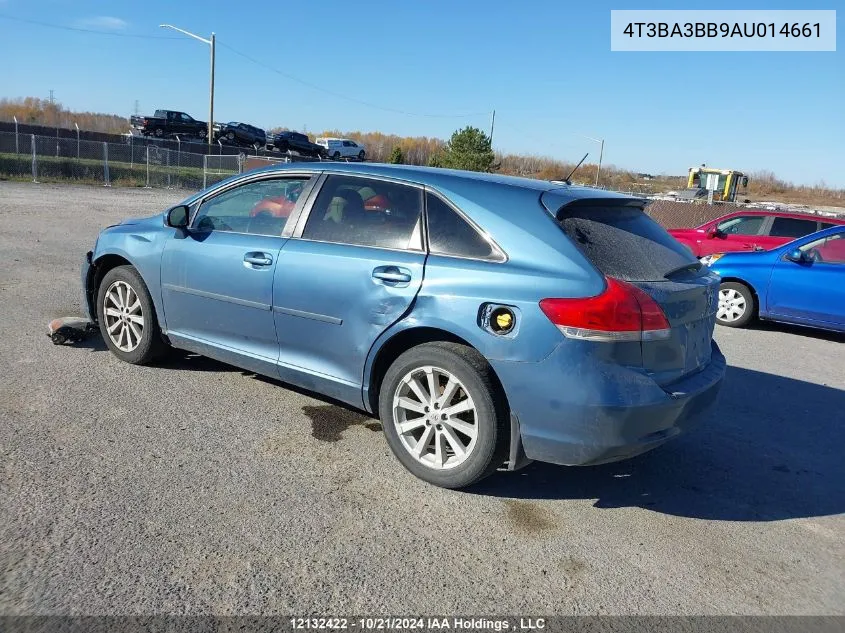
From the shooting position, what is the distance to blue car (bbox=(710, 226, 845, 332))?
28.4 ft

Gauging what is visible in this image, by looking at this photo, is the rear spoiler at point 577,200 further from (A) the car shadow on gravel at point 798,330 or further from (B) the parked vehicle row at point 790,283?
(A) the car shadow on gravel at point 798,330

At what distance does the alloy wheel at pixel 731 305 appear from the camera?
9.45 m

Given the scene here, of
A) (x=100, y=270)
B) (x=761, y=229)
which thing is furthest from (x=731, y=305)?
(x=100, y=270)

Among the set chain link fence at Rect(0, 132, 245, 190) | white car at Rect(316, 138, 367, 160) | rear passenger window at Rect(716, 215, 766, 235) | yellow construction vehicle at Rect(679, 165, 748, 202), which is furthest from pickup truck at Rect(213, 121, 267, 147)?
rear passenger window at Rect(716, 215, 766, 235)

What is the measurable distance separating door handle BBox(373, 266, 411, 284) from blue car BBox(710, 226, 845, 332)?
19.1ft

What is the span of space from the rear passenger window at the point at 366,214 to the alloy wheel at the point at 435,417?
754 millimetres

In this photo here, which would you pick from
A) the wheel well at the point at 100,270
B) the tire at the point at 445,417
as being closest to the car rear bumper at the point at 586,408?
the tire at the point at 445,417

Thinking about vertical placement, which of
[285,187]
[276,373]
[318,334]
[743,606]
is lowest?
[743,606]

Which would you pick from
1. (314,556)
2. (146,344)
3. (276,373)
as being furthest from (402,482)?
(146,344)

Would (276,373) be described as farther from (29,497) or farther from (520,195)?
(520,195)

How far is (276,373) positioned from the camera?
15.0ft

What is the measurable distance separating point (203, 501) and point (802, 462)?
3740mm

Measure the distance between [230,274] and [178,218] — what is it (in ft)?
2.36

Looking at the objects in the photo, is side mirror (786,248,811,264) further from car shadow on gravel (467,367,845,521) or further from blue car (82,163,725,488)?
blue car (82,163,725,488)
